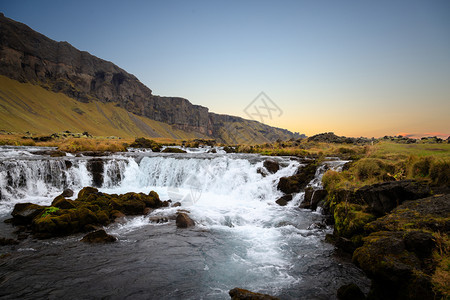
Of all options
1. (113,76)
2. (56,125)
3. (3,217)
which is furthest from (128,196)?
(113,76)

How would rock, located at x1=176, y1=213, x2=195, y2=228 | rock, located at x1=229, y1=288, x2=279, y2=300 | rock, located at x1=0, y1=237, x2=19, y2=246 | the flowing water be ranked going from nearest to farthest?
rock, located at x1=229, y1=288, x2=279, y2=300, the flowing water, rock, located at x1=0, y1=237, x2=19, y2=246, rock, located at x1=176, y1=213, x2=195, y2=228

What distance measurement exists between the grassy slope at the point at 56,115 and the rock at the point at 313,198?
93.6 m

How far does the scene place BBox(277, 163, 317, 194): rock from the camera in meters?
16.0

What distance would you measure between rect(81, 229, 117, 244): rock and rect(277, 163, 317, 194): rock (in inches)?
446

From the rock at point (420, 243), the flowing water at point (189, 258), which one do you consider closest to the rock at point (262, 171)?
the flowing water at point (189, 258)

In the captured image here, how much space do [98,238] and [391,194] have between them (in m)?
10.7

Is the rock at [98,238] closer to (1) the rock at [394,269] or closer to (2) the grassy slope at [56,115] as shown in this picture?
(1) the rock at [394,269]

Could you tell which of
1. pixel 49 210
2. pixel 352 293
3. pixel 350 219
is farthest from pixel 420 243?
pixel 49 210

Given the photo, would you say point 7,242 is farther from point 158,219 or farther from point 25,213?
point 158,219

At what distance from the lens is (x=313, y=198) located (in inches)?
509

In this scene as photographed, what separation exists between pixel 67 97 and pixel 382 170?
167 metres

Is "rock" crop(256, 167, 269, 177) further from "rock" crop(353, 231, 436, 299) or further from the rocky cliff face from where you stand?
the rocky cliff face

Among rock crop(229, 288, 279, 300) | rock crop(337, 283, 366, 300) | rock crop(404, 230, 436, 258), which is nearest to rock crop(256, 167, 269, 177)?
rock crop(337, 283, 366, 300)

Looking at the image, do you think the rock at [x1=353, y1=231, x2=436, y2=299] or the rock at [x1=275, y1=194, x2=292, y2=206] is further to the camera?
the rock at [x1=275, y1=194, x2=292, y2=206]
